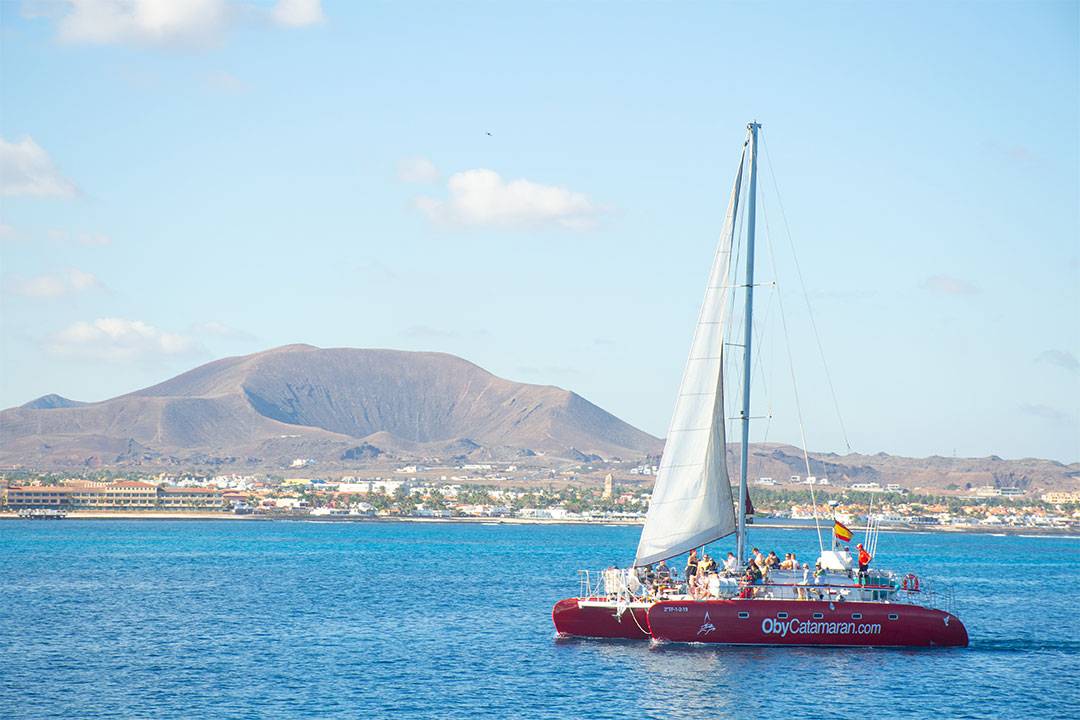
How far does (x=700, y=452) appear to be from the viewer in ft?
174

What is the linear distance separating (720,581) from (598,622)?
5.16m

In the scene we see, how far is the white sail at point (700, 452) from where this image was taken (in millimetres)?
52594

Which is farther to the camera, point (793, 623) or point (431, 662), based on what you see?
point (431, 662)

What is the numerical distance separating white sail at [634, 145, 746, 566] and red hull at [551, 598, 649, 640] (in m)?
2.06

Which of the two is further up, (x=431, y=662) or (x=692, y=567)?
(x=692, y=567)

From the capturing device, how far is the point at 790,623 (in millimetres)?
50062

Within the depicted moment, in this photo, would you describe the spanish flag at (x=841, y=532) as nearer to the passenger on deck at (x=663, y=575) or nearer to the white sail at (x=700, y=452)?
the white sail at (x=700, y=452)

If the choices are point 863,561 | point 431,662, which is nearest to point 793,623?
point 863,561

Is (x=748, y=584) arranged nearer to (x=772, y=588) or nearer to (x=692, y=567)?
(x=772, y=588)

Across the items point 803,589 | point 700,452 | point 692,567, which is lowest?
point 803,589

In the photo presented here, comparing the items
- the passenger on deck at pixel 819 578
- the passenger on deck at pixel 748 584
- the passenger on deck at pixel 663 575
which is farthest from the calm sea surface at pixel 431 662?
the passenger on deck at pixel 663 575

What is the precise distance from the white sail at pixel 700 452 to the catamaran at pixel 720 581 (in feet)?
0.12

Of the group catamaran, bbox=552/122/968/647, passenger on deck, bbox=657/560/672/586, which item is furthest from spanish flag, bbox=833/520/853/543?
passenger on deck, bbox=657/560/672/586

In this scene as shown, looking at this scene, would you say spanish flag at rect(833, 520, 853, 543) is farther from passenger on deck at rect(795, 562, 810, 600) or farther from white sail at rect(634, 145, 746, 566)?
white sail at rect(634, 145, 746, 566)
